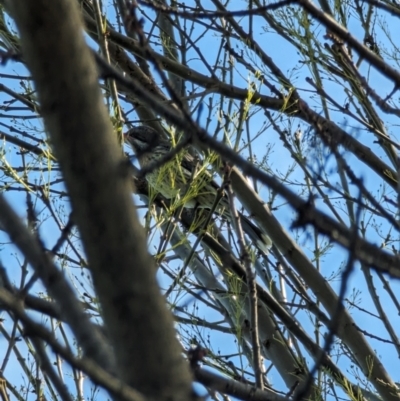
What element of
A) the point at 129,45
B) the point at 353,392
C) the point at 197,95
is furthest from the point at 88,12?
the point at 353,392

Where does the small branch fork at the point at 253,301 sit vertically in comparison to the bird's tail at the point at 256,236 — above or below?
below

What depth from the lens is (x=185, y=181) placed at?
151 inches

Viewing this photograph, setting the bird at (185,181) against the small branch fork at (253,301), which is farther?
the bird at (185,181)

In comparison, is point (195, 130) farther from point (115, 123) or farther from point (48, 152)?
point (48, 152)

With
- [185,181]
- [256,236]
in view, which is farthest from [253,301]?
[256,236]

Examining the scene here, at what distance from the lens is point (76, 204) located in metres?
1.19

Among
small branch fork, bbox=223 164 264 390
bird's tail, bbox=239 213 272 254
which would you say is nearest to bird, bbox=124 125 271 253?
bird's tail, bbox=239 213 272 254

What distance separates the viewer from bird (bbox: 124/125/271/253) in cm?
348

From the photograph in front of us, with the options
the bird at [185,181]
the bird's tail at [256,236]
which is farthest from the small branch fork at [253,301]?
the bird's tail at [256,236]

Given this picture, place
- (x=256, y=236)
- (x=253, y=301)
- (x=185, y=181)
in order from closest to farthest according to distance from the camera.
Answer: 1. (x=253, y=301)
2. (x=185, y=181)
3. (x=256, y=236)

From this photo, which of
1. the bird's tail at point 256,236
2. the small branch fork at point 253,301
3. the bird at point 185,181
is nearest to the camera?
the small branch fork at point 253,301

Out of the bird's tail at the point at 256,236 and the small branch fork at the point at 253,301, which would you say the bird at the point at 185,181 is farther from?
the small branch fork at the point at 253,301

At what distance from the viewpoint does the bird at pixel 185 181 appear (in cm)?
348

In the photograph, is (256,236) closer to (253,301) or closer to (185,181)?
(185,181)
